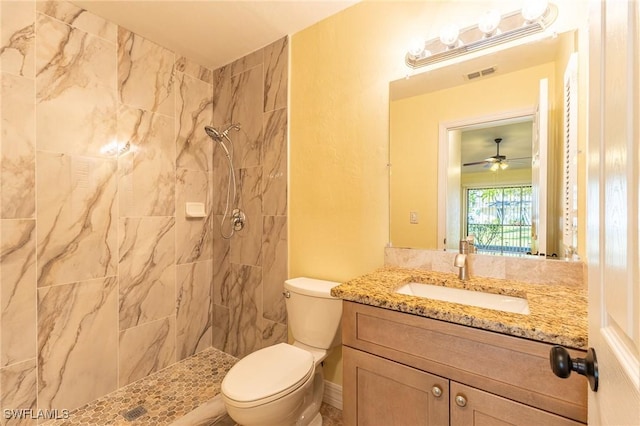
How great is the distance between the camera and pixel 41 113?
1.65 m

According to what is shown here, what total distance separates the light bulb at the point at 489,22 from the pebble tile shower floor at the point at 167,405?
7.07 ft

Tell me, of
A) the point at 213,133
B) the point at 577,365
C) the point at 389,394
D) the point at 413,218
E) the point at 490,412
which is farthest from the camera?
the point at 213,133

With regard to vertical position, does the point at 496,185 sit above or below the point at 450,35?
below

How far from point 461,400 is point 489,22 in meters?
1.54

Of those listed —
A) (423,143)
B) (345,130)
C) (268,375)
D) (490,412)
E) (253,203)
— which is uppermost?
(345,130)

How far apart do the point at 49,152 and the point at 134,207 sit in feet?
1.78

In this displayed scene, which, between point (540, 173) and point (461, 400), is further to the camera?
point (540, 173)

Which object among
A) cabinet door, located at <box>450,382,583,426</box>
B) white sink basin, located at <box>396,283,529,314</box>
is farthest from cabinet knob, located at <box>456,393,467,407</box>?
white sink basin, located at <box>396,283,529,314</box>

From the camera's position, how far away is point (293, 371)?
1.41m

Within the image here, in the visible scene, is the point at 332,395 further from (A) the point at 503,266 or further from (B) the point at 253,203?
(B) the point at 253,203

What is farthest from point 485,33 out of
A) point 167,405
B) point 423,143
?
point 167,405

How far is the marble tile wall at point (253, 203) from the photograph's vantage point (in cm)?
212

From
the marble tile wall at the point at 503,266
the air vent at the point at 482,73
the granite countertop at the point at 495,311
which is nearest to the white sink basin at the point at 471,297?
the granite countertop at the point at 495,311

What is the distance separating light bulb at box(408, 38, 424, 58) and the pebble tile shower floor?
6.75 ft
